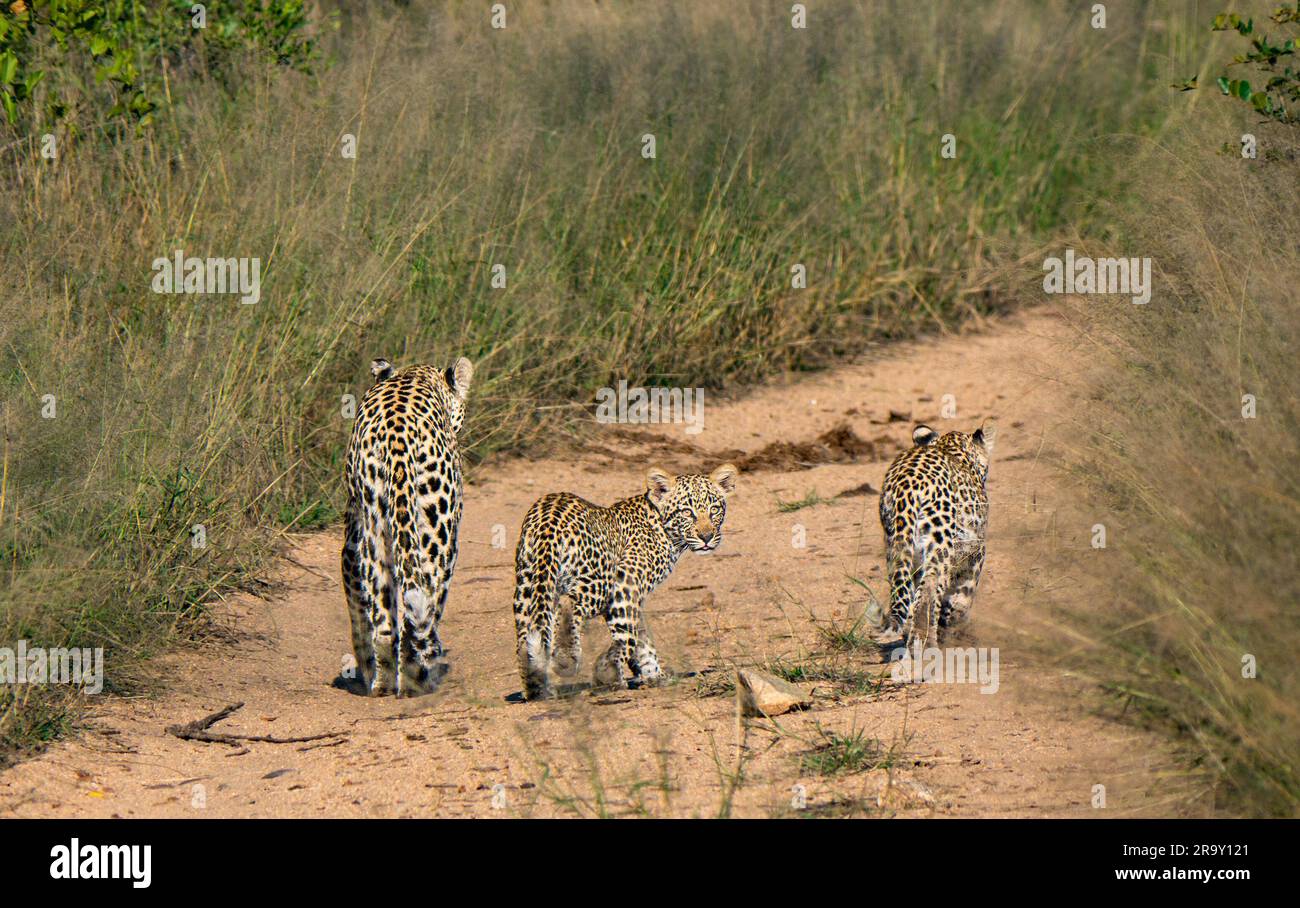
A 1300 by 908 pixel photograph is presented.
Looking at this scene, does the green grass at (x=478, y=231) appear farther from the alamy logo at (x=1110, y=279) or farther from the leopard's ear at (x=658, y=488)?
the alamy logo at (x=1110, y=279)

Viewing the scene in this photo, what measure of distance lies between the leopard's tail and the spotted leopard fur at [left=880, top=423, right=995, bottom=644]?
5.60 ft

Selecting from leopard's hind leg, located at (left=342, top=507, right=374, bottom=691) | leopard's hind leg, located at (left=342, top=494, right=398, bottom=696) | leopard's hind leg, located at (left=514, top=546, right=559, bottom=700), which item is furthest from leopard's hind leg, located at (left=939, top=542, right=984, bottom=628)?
leopard's hind leg, located at (left=342, top=507, right=374, bottom=691)

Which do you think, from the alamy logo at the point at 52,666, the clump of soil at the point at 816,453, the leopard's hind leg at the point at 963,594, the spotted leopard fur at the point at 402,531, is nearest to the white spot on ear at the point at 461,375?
the spotted leopard fur at the point at 402,531

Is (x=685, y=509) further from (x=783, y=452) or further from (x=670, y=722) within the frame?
(x=783, y=452)

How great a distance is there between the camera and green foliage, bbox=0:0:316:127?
8242mm

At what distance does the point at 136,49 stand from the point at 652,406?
377 centimetres

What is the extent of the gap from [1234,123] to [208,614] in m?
5.14

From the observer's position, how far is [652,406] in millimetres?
10594

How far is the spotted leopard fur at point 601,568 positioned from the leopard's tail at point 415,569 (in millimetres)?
303

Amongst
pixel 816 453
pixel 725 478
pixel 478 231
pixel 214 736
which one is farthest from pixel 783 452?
pixel 214 736

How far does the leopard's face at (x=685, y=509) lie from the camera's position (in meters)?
6.93

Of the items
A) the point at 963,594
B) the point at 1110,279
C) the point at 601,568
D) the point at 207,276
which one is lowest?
the point at 963,594

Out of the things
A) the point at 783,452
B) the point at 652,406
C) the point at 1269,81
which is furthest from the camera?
the point at 652,406
